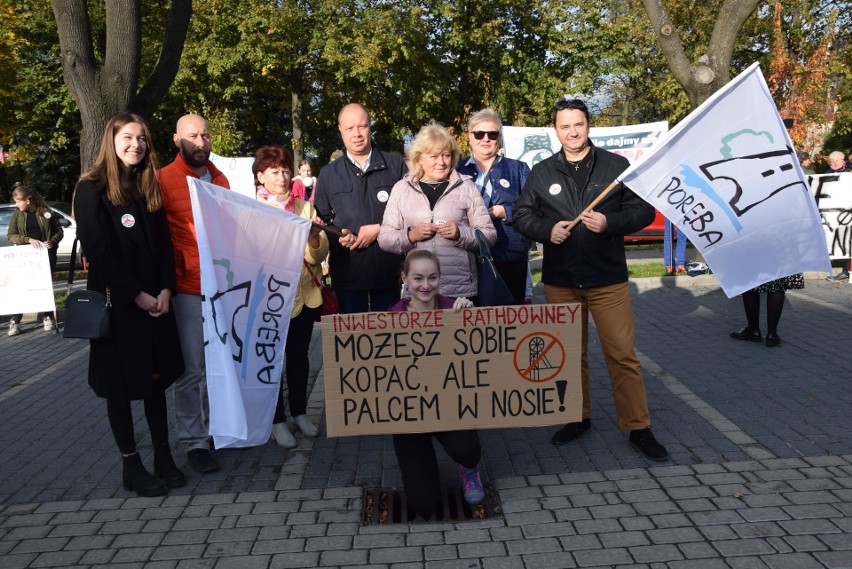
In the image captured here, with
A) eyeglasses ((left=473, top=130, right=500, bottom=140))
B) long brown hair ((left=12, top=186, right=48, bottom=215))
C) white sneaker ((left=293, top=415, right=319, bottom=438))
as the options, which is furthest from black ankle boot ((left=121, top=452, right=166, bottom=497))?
long brown hair ((left=12, top=186, right=48, bottom=215))

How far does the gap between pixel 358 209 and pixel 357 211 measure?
0.01 metres

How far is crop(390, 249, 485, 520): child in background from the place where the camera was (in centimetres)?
388

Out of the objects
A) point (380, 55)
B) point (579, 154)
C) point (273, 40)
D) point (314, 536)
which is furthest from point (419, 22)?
point (314, 536)

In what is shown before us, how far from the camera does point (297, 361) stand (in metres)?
5.09

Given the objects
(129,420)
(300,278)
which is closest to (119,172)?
(300,278)

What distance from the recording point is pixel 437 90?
23.5m

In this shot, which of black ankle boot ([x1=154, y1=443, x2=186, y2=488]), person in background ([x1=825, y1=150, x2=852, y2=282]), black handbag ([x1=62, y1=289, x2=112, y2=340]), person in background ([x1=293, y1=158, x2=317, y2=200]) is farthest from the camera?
person in background ([x1=825, y1=150, x2=852, y2=282])

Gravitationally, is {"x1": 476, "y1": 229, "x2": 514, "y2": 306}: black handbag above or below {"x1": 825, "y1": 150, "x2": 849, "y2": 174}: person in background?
below

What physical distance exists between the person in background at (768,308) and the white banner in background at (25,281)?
26.2ft

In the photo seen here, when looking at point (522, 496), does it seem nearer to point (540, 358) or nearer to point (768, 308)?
point (540, 358)

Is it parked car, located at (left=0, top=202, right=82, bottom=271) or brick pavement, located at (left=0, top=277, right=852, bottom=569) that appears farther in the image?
parked car, located at (left=0, top=202, right=82, bottom=271)

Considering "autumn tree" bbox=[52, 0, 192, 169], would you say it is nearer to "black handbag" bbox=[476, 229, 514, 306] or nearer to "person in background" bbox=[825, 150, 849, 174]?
"black handbag" bbox=[476, 229, 514, 306]

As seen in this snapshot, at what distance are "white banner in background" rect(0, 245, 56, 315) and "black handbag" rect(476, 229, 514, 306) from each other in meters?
7.02

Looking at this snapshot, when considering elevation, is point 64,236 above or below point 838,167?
below
